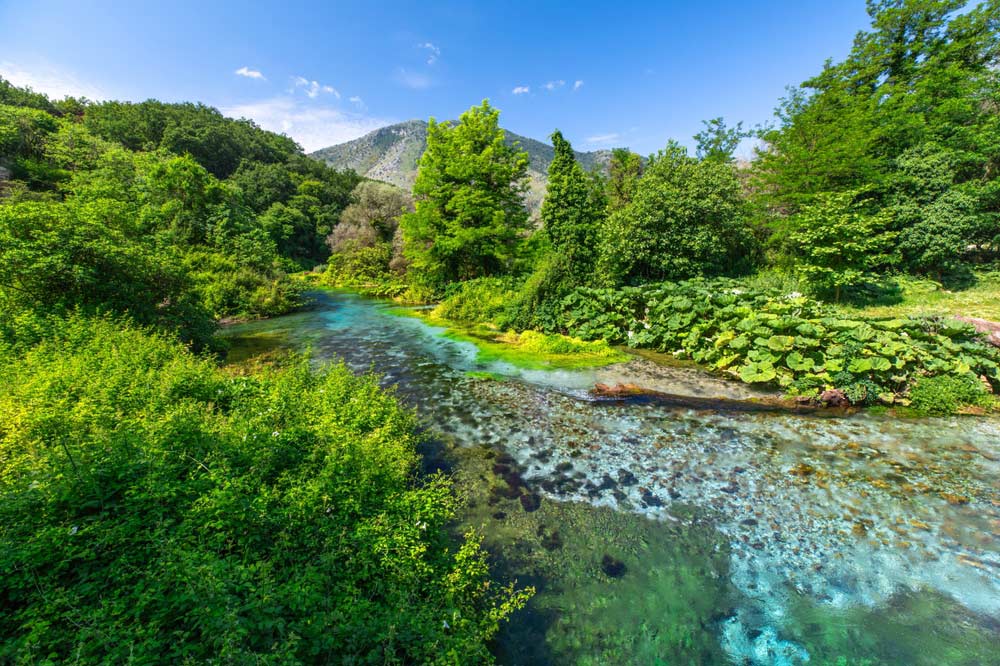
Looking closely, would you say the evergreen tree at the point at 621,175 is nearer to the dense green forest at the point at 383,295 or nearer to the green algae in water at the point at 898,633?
the dense green forest at the point at 383,295

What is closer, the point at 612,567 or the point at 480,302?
the point at 612,567

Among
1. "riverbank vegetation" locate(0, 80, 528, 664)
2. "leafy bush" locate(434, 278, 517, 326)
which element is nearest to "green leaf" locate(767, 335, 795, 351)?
"riverbank vegetation" locate(0, 80, 528, 664)

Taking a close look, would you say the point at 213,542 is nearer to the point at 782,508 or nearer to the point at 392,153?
the point at 782,508

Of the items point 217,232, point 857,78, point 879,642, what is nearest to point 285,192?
point 217,232

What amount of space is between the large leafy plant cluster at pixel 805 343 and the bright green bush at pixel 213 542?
869 centimetres

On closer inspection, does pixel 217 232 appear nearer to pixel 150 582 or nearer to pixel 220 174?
pixel 150 582

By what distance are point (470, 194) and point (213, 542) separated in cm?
2098

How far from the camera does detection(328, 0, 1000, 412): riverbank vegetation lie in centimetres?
866

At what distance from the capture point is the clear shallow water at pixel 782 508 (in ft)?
11.4

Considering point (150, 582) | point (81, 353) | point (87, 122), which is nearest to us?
point (150, 582)

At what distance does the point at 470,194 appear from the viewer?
21.3 m

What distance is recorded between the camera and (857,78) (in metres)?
21.4

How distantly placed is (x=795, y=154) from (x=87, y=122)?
232 feet

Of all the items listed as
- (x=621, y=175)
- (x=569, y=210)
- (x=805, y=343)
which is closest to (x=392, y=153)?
(x=621, y=175)
